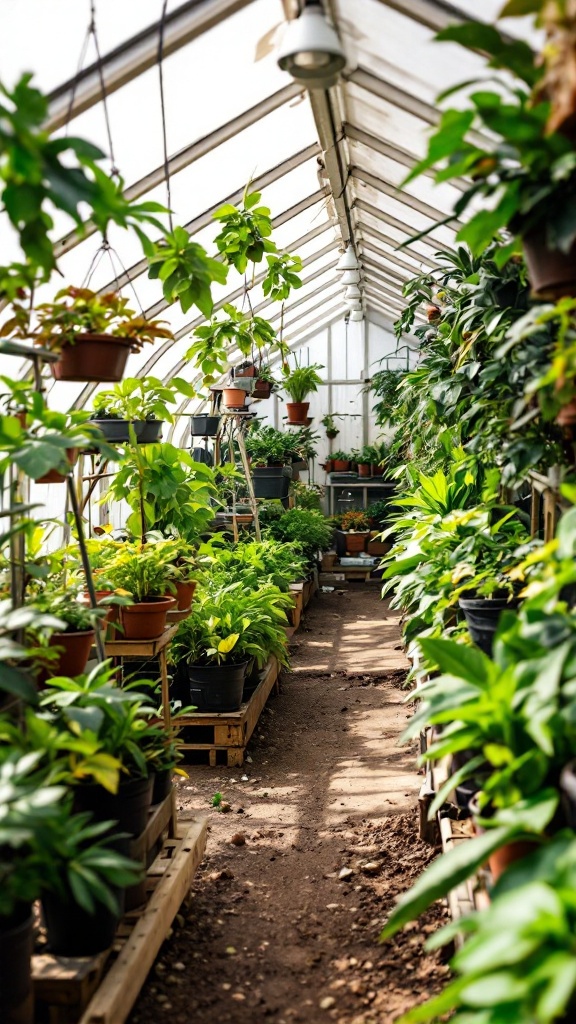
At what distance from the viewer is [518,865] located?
1553mm

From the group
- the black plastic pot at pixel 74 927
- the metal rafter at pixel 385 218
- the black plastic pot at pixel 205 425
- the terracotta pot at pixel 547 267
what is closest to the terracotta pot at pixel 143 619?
the black plastic pot at pixel 74 927

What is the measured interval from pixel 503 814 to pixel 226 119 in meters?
4.13

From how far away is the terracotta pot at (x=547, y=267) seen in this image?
1.84 meters

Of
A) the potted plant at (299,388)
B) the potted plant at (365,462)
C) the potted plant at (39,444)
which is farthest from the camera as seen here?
the potted plant at (365,462)

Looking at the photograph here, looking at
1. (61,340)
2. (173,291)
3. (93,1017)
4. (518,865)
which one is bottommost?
(93,1017)

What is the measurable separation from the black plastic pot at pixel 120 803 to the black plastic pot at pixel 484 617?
3.53 ft

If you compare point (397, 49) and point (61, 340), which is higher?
point (397, 49)

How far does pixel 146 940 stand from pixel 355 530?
9.33 m

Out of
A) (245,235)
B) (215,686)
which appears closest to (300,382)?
(245,235)

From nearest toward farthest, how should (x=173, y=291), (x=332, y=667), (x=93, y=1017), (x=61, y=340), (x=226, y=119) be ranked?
(x=93, y=1017)
(x=61, y=340)
(x=173, y=291)
(x=226, y=119)
(x=332, y=667)

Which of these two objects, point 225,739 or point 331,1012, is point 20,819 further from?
point 225,739

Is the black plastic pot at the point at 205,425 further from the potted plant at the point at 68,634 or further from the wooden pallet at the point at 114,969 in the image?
the wooden pallet at the point at 114,969

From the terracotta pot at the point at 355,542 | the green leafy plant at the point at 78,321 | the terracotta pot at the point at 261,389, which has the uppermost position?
the terracotta pot at the point at 261,389

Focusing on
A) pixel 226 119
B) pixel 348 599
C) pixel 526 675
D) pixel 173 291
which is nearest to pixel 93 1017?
pixel 526 675
